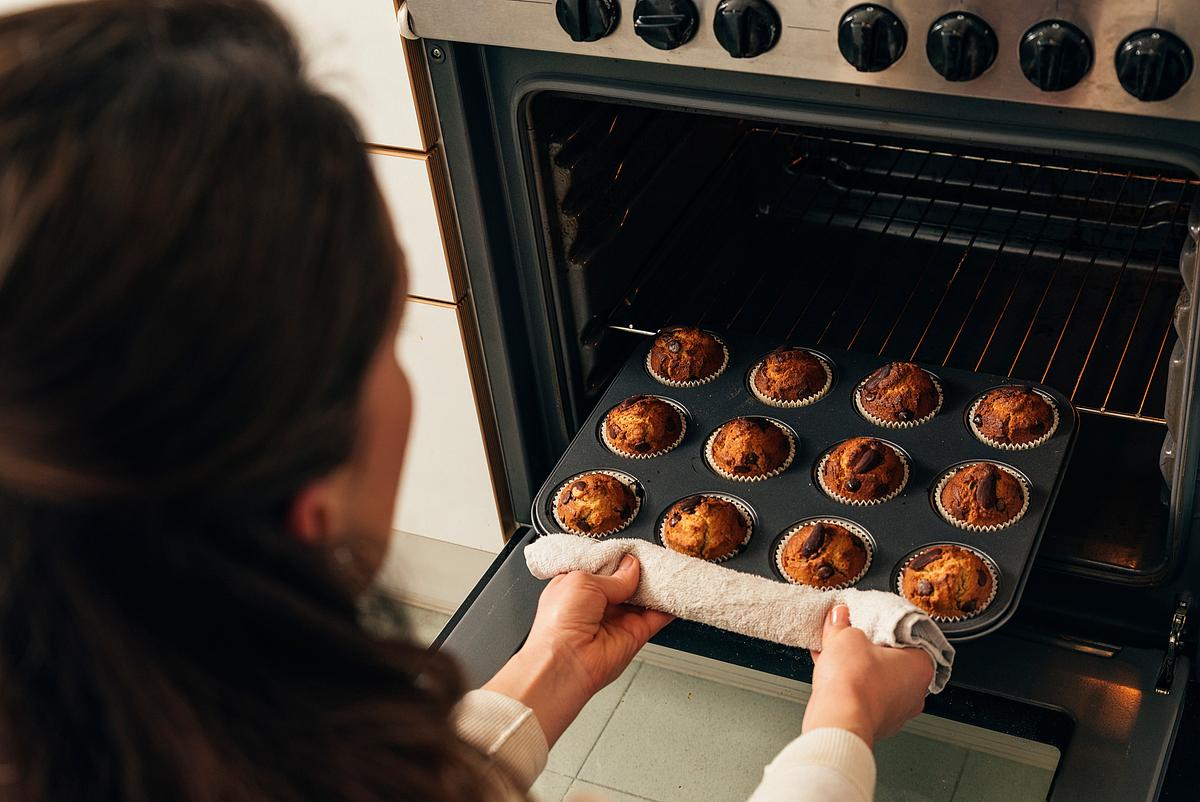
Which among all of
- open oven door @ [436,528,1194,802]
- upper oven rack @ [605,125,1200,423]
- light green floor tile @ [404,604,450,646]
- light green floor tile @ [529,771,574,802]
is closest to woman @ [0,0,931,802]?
open oven door @ [436,528,1194,802]

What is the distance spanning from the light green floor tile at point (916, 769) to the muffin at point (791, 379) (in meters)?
0.46

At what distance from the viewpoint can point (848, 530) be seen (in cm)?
139

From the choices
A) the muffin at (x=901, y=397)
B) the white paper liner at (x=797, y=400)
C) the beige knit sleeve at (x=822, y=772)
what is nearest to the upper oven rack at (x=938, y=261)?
the white paper liner at (x=797, y=400)

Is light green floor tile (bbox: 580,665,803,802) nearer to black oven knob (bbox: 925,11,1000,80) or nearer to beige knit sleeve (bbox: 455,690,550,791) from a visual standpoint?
beige knit sleeve (bbox: 455,690,550,791)

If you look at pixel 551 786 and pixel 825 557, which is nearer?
pixel 825 557

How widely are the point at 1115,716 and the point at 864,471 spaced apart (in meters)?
0.39

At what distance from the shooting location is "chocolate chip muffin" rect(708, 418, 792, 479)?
57.7 inches

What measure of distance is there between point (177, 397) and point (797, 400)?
1.07 meters

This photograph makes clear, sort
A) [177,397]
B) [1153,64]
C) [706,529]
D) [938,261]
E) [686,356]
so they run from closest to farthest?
[177,397]
[1153,64]
[706,529]
[686,356]
[938,261]

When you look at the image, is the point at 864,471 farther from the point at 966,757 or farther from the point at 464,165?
the point at 464,165

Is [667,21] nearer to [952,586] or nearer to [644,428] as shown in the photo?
[644,428]

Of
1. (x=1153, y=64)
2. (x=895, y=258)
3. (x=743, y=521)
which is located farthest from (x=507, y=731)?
(x=895, y=258)

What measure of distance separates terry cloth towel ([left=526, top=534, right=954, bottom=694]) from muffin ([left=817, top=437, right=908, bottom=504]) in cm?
16

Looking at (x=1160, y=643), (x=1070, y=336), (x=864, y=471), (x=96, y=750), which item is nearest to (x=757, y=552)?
(x=864, y=471)
